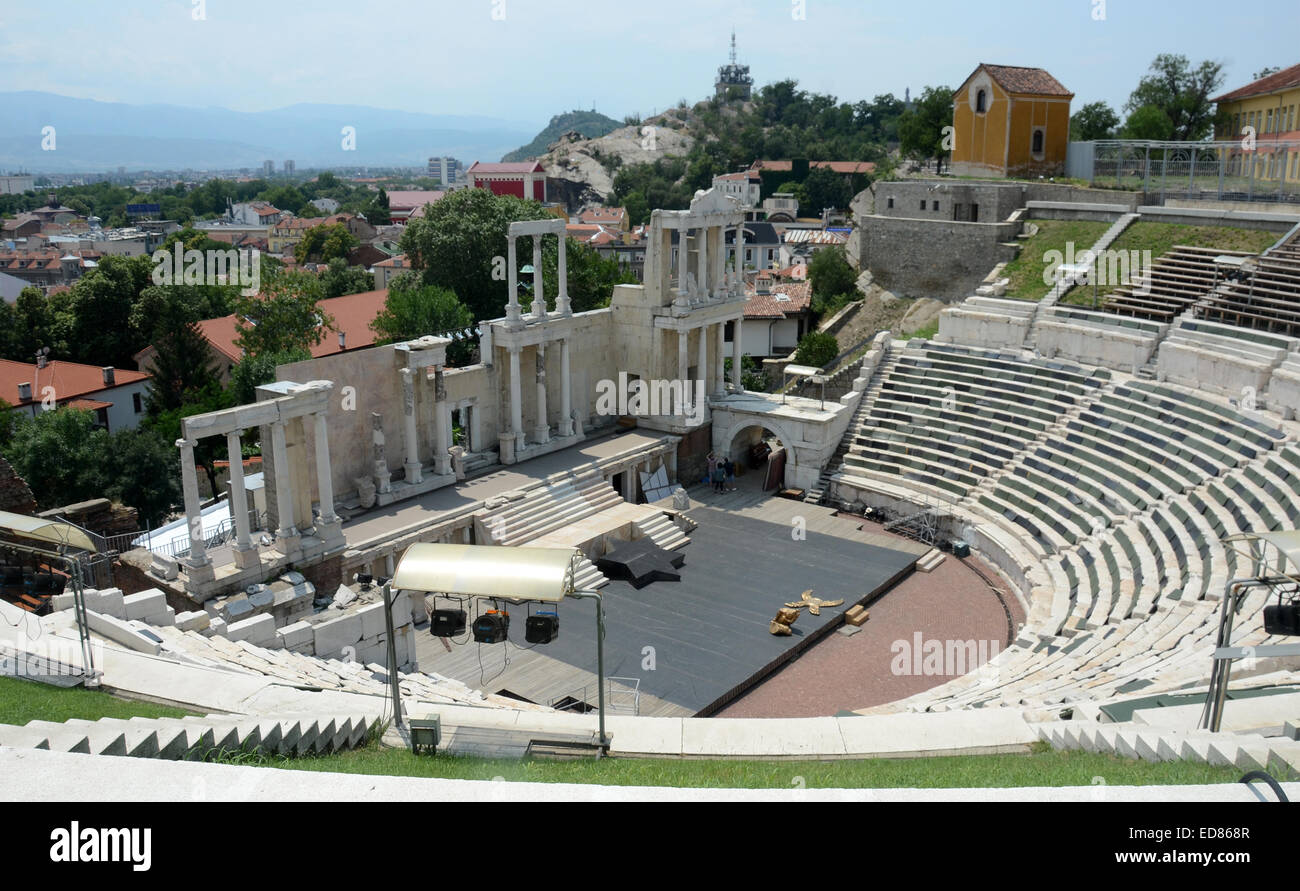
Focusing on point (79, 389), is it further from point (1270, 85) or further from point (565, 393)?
point (1270, 85)

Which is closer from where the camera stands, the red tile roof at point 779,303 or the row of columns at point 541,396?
the row of columns at point 541,396

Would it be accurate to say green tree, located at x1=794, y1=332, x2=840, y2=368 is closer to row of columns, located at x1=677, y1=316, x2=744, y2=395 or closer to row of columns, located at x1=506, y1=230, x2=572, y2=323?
row of columns, located at x1=677, y1=316, x2=744, y2=395

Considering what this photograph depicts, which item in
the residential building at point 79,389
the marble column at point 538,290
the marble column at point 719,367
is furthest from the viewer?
the residential building at point 79,389

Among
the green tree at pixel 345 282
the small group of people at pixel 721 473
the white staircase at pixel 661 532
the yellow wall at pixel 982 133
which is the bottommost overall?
the white staircase at pixel 661 532

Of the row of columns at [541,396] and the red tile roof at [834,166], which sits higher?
the red tile roof at [834,166]

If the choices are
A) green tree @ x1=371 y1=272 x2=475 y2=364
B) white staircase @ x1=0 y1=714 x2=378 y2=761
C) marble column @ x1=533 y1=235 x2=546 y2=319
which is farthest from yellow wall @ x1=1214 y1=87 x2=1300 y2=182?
white staircase @ x1=0 y1=714 x2=378 y2=761

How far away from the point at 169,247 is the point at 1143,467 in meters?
85.4

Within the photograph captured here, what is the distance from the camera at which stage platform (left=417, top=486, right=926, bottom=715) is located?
19.7 m

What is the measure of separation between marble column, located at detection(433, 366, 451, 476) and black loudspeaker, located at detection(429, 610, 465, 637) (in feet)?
48.3

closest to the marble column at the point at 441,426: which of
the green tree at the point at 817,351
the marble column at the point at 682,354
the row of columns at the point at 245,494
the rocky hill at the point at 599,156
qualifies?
the row of columns at the point at 245,494

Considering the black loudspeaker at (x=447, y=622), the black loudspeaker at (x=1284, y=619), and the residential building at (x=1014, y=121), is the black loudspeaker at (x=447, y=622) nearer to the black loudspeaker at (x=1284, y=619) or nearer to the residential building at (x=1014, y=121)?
the black loudspeaker at (x=1284, y=619)

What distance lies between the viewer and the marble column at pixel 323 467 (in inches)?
874

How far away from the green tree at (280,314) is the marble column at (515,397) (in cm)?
1569

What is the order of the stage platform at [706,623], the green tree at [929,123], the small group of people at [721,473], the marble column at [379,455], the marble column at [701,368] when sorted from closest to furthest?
the stage platform at [706,623], the marble column at [379,455], the small group of people at [721,473], the marble column at [701,368], the green tree at [929,123]
